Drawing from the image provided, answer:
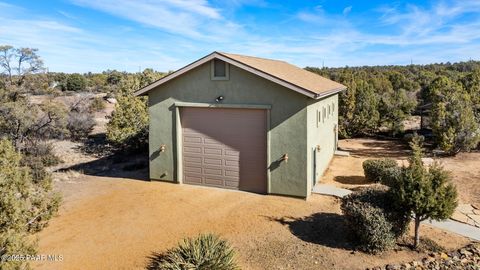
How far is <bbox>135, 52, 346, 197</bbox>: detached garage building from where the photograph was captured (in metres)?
11.2

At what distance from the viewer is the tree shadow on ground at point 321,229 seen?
8312 mm

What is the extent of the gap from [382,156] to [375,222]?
470 inches

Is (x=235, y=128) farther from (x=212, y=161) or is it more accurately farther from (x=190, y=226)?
(x=190, y=226)

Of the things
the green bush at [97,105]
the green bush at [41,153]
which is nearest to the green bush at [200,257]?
the green bush at [41,153]

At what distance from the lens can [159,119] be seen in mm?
13188

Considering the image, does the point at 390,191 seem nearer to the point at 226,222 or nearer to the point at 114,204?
the point at 226,222

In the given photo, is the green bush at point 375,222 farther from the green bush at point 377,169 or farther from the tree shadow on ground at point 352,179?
the tree shadow on ground at point 352,179

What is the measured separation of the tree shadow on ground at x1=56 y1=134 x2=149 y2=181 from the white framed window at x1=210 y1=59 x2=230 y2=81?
532 centimetres

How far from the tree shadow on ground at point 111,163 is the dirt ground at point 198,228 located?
2326 mm

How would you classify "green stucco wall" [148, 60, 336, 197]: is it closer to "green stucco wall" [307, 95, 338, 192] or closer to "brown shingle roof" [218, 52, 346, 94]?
"green stucco wall" [307, 95, 338, 192]

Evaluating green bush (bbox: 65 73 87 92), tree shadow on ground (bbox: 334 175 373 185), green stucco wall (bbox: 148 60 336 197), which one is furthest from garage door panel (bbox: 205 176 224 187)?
green bush (bbox: 65 73 87 92)

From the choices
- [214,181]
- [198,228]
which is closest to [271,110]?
[214,181]

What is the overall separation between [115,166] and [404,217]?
13.5 meters

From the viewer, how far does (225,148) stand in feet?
40.7
